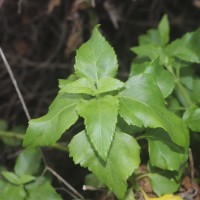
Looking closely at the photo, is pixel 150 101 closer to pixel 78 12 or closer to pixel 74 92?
pixel 74 92

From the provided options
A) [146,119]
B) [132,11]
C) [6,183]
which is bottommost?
[6,183]

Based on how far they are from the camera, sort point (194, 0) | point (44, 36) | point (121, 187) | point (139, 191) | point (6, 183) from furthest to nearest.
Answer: point (44, 36)
point (194, 0)
point (6, 183)
point (139, 191)
point (121, 187)

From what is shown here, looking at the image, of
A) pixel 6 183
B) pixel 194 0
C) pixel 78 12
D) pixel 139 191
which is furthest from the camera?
pixel 194 0

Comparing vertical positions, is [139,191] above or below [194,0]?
below

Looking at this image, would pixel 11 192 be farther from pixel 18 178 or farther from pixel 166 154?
pixel 166 154

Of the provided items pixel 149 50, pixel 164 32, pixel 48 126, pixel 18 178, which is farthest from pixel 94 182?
pixel 164 32

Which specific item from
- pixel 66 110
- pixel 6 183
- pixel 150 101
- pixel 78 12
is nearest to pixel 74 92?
pixel 66 110
